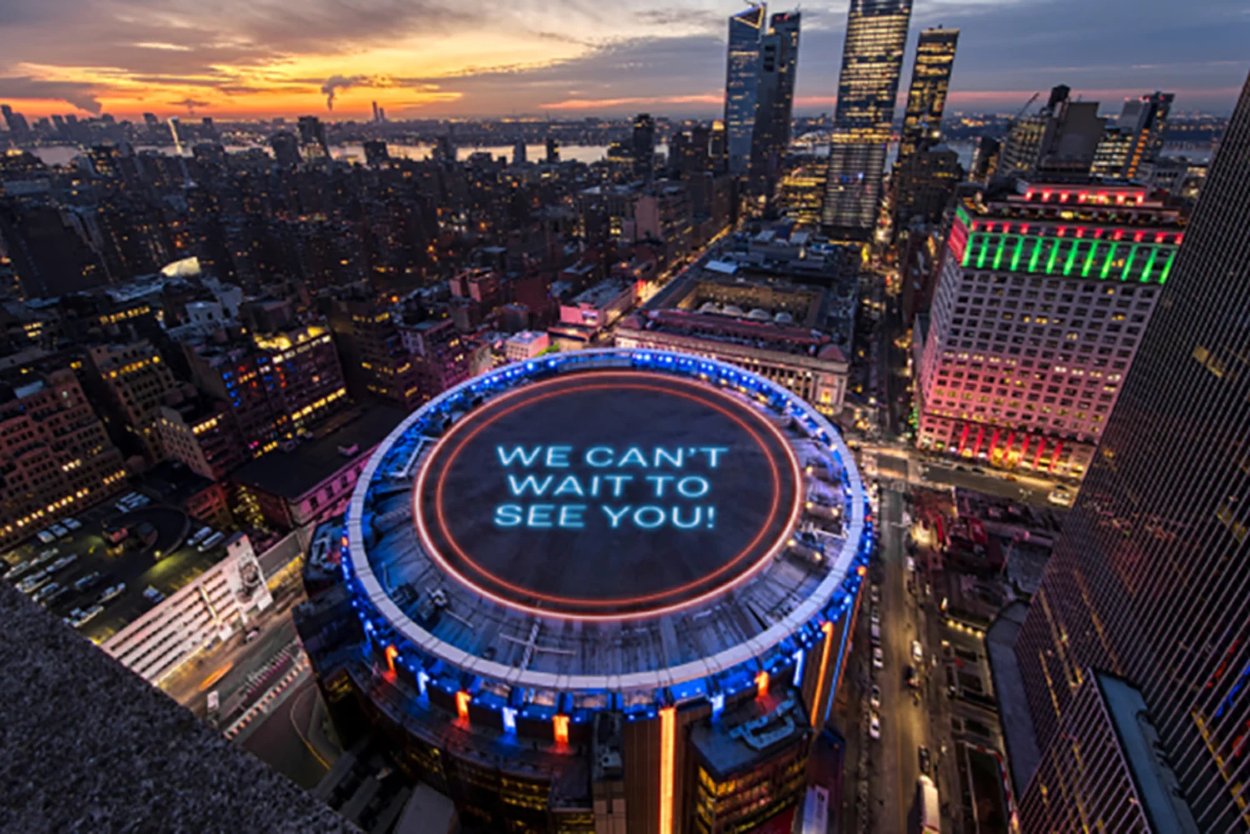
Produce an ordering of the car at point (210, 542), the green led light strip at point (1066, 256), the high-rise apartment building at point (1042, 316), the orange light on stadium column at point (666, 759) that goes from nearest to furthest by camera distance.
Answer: the orange light on stadium column at point (666, 759)
the car at point (210, 542)
the green led light strip at point (1066, 256)
the high-rise apartment building at point (1042, 316)

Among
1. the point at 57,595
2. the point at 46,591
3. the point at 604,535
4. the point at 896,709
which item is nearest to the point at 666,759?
the point at 604,535

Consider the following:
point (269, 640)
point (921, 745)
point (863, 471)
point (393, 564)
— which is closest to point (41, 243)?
point (269, 640)

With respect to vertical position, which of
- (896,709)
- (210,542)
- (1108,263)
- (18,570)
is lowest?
(896,709)

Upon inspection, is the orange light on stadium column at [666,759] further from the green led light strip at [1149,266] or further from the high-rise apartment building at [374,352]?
the green led light strip at [1149,266]

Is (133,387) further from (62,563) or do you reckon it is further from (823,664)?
(823,664)

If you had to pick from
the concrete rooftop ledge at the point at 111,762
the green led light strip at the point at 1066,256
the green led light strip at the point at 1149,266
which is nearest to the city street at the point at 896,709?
the green led light strip at the point at 1066,256

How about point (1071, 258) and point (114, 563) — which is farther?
point (1071, 258)

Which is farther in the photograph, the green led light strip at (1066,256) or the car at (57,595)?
the green led light strip at (1066,256)
